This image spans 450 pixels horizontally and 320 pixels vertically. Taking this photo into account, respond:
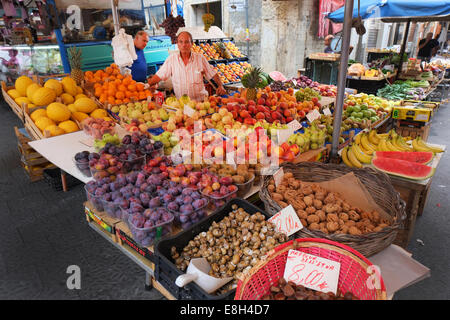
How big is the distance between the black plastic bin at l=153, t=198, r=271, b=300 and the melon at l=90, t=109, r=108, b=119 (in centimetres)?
230

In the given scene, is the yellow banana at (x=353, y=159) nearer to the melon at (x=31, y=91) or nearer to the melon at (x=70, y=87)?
the melon at (x=70, y=87)

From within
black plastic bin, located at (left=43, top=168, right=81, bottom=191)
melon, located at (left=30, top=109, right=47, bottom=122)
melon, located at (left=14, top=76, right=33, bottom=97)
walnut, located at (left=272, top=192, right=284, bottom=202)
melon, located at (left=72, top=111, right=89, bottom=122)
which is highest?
melon, located at (left=14, top=76, right=33, bottom=97)

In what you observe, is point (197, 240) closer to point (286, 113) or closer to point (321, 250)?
point (321, 250)

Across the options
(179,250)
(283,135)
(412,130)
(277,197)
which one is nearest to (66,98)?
(283,135)

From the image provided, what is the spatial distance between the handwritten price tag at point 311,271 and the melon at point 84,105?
3.01 metres

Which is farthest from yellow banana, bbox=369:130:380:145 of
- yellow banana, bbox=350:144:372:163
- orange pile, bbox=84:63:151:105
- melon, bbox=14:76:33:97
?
melon, bbox=14:76:33:97

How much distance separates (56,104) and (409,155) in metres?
3.62

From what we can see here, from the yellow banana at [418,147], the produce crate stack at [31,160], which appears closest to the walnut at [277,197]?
the yellow banana at [418,147]

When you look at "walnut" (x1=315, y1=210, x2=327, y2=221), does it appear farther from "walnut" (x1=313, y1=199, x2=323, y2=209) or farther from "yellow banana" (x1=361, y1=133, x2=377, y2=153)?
"yellow banana" (x1=361, y1=133, x2=377, y2=153)

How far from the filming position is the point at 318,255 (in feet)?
4.68

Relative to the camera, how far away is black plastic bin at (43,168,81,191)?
147 inches

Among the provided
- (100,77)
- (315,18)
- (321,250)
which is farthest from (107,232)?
(315,18)

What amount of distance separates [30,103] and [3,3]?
22.6 feet

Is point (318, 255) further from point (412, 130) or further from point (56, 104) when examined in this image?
point (412, 130)
